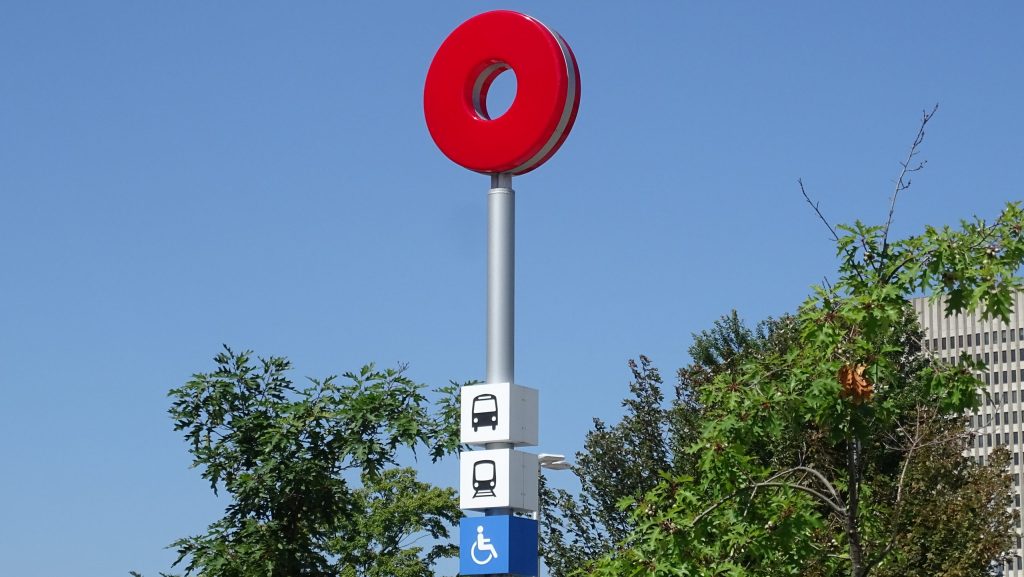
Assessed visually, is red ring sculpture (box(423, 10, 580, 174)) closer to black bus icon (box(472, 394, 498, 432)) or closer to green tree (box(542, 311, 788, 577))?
black bus icon (box(472, 394, 498, 432))

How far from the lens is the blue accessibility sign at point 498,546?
12.7 metres

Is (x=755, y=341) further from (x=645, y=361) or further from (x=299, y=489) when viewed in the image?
(x=299, y=489)

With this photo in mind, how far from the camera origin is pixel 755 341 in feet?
115

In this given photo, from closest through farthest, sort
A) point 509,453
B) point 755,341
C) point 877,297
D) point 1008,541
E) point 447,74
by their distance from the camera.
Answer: point 877,297
point 509,453
point 447,74
point 1008,541
point 755,341

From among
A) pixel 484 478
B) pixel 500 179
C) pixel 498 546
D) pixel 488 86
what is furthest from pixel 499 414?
pixel 488 86

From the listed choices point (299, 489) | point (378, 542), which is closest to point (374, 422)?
point (299, 489)

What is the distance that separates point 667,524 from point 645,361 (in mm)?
25085

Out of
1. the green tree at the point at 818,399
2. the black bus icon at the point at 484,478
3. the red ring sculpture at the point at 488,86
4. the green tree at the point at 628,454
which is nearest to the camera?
the green tree at the point at 818,399

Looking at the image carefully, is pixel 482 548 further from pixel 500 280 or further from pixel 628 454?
pixel 628 454

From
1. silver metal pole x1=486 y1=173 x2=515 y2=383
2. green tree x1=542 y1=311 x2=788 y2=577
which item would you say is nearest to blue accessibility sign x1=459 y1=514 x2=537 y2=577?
silver metal pole x1=486 y1=173 x2=515 y2=383

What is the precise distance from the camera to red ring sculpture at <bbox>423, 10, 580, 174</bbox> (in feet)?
44.7

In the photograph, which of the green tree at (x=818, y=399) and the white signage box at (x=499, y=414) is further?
the white signage box at (x=499, y=414)

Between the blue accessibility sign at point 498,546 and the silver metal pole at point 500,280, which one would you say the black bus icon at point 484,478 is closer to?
the blue accessibility sign at point 498,546

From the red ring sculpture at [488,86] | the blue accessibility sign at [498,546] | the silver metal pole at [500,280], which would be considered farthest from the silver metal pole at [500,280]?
the blue accessibility sign at [498,546]
